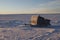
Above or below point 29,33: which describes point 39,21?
above

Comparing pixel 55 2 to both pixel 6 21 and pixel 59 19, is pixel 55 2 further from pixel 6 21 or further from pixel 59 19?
pixel 6 21

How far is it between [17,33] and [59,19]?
1.74 feet

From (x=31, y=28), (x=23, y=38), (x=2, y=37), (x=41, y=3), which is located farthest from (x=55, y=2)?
(x=2, y=37)

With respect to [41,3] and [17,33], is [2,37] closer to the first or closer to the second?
[17,33]

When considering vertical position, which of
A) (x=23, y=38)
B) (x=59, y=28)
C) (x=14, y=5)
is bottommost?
(x=23, y=38)

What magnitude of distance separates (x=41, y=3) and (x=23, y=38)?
1.56 feet

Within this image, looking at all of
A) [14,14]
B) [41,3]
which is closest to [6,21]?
[14,14]

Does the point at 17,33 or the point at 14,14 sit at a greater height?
the point at 14,14

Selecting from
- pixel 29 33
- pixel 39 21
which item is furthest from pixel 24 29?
pixel 39 21

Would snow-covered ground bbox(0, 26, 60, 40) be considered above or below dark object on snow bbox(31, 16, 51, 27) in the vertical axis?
below

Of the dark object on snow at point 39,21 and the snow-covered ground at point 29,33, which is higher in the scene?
the dark object on snow at point 39,21

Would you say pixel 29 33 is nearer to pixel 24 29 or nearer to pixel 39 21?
pixel 24 29

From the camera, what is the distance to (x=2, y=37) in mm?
1511

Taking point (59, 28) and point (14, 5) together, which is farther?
point (14, 5)
